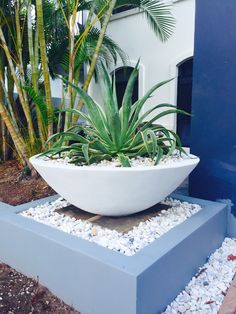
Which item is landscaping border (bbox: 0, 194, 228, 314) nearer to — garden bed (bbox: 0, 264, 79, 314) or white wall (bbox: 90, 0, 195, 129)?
garden bed (bbox: 0, 264, 79, 314)

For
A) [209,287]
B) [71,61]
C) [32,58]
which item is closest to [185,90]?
[71,61]

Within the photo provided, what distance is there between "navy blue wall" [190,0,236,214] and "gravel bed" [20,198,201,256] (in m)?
0.48

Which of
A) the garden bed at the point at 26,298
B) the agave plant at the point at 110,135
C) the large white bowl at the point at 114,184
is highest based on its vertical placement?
the agave plant at the point at 110,135

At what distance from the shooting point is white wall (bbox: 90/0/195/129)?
248 inches

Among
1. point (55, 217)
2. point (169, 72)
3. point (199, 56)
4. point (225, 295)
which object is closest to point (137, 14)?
point (169, 72)

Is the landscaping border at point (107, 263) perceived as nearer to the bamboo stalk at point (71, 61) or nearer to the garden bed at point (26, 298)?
the garden bed at point (26, 298)

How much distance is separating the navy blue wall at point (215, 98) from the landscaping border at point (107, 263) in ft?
1.94

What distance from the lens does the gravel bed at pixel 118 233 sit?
6.73 feet

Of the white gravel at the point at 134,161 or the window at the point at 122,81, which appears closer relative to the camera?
the white gravel at the point at 134,161

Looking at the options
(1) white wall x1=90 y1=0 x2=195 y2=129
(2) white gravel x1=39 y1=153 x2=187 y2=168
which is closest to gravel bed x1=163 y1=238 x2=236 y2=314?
(2) white gravel x1=39 y1=153 x2=187 y2=168

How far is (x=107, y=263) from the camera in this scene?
5.57 feet

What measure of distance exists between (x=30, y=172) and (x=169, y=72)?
4.17 m

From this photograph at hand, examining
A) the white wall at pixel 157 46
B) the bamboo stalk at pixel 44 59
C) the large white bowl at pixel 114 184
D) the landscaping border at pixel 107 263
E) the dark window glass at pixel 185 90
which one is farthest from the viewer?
the dark window glass at pixel 185 90

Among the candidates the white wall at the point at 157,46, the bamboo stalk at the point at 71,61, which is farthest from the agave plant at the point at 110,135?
the white wall at the point at 157,46
